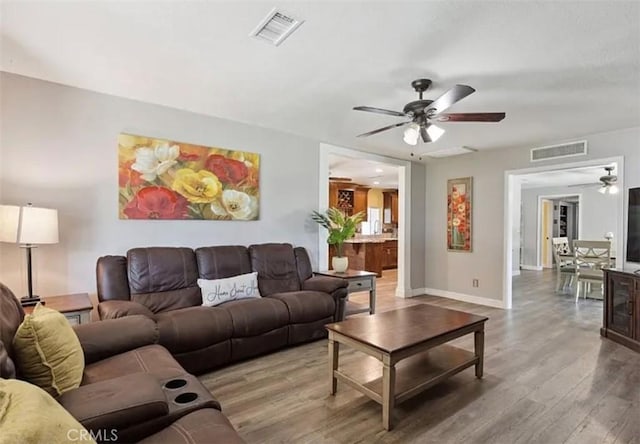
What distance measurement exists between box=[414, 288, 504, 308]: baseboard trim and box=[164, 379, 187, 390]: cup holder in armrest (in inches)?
192

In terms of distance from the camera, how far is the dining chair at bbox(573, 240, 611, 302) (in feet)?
17.7

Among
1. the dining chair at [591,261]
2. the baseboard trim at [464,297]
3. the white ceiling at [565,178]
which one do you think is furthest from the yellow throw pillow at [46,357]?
the white ceiling at [565,178]

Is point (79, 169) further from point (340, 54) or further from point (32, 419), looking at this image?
point (32, 419)

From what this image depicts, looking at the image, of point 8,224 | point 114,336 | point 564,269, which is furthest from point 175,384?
point 564,269

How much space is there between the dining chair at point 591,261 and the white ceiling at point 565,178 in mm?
1495

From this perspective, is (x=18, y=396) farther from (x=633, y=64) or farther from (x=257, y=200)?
(x=633, y=64)

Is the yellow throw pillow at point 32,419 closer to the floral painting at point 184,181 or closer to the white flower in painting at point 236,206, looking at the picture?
the floral painting at point 184,181

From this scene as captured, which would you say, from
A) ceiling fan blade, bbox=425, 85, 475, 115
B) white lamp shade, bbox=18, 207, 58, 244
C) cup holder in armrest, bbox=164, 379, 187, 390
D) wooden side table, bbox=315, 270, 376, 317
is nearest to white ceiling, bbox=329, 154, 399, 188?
wooden side table, bbox=315, 270, 376, 317

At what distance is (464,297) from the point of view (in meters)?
5.59

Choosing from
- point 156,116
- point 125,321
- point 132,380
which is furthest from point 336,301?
point 156,116

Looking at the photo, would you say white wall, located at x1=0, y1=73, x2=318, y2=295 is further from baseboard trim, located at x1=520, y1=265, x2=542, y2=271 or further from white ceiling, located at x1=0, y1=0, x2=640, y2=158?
baseboard trim, located at x1=520, y1=265, x2=542, y2=271

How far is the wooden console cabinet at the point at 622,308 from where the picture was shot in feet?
11.1

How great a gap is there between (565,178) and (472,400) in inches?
280

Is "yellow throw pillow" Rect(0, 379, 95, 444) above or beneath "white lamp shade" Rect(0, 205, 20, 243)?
beneath
